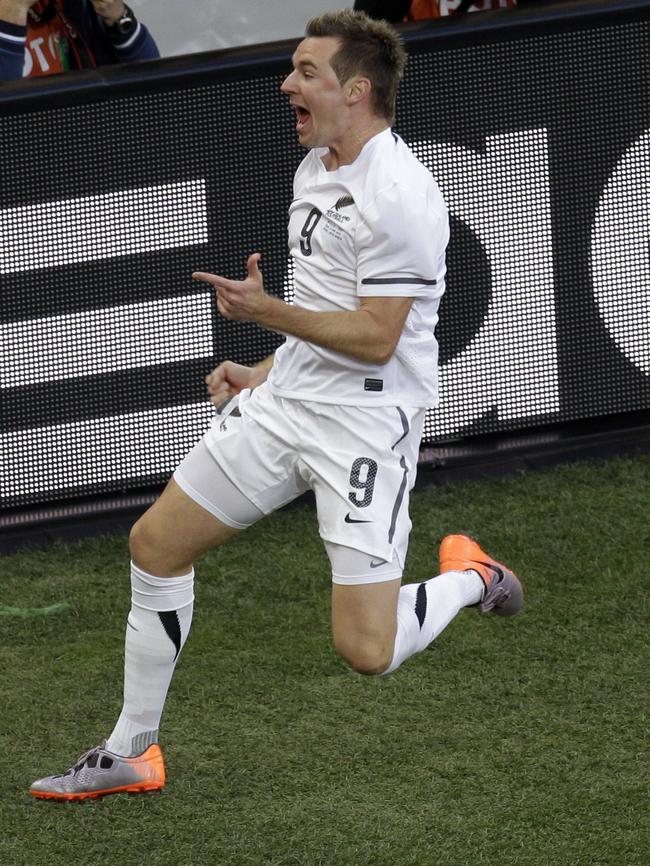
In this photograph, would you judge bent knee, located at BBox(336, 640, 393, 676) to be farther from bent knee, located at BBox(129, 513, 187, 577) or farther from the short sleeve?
the short sleeve

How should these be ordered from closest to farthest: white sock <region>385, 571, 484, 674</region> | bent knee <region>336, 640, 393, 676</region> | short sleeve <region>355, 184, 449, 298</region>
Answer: short sleeve <region>355, 184, 449, 298</region>
bent knee <region>336, 640, 393, 676</region>
white sock <region>385, 571, 484, 674</region>

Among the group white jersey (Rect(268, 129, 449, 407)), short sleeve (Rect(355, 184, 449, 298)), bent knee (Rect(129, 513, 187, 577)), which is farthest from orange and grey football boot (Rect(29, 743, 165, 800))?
short sleeve (Rect(355, 184, 449, 298))

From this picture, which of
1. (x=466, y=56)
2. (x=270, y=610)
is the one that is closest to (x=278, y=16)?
(x=466, y=56)

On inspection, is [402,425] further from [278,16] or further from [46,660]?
[278,16]

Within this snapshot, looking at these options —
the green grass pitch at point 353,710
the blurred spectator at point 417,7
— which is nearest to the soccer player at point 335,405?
the green grass pitch at point 353,710

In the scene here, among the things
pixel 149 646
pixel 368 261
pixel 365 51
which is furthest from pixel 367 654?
pixel 365 51

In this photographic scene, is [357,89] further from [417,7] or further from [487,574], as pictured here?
[417,7]

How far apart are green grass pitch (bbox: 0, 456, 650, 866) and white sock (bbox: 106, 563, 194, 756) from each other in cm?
20

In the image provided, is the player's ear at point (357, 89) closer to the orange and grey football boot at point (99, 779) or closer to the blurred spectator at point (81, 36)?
the orange and grey football boot at point (99, 779)

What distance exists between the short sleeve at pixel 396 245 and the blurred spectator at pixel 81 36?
2.73 metres

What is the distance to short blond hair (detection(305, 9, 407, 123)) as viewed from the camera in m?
3.70

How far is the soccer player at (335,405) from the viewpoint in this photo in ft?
12.0

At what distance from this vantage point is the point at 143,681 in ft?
13.2

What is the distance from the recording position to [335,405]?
12.6ft
